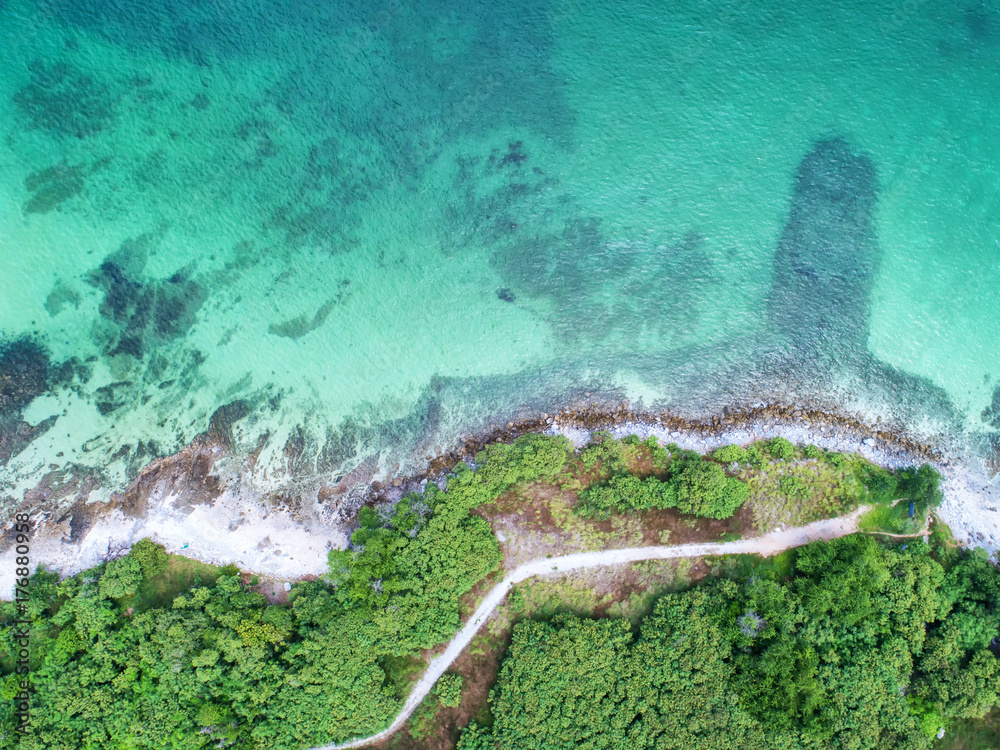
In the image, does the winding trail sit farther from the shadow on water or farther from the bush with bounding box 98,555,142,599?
the bush with bounding box 98,555,142,599

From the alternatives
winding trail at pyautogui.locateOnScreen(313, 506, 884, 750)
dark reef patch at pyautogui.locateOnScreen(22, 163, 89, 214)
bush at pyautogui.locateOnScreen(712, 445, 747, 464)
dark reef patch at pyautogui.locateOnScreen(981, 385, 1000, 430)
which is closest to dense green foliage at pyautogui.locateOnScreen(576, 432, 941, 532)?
bush at pyautogui.locateOnScreen(712, 445, 747, 464)

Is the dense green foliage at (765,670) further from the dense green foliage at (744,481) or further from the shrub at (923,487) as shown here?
the shrub at (923,487)

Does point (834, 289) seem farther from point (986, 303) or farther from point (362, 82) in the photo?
point (362, 82)

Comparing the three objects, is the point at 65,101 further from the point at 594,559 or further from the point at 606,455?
the point at 594,559

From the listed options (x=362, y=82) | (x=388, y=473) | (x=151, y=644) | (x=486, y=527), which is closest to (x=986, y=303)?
(x=486, y=527)

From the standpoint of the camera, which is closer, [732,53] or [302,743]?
[302,743]

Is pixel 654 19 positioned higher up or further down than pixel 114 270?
higher up
